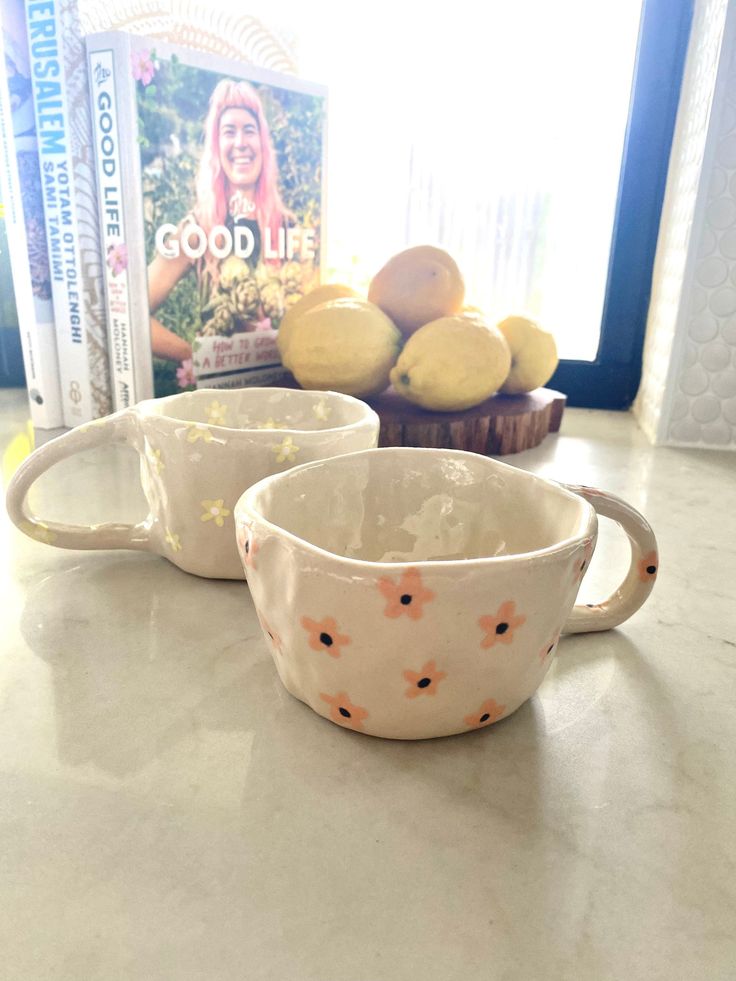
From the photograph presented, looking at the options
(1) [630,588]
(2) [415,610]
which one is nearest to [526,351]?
(1) [630,588]

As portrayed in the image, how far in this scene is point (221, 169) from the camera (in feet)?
2.68

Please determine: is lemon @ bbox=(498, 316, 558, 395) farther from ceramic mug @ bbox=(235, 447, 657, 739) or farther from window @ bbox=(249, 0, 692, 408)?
ceramic mug @ bbox=(235, 447, 657, 739)

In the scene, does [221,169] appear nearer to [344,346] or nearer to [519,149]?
[344,346]

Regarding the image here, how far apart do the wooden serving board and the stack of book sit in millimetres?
190

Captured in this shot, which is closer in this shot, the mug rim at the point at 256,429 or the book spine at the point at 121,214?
the mug rim at the point at 256,429

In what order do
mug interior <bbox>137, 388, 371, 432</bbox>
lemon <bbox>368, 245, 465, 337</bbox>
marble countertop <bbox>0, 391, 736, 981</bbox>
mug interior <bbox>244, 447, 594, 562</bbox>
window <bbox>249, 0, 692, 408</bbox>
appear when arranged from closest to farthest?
marble countertop <bbox>0, 391, 736, 981</bbox> < mug interior <bbox>244, 447, 594, 562</bbox> < mug interior <bbox>137, 388, 371, 432</bbox> < lemon <bbox>368, 245, 465, 337</bbox> < window <bbox>249, 0, 692, 408</bbox>

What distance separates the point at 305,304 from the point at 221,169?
0.52 ft

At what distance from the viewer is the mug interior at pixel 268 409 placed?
0.58 m

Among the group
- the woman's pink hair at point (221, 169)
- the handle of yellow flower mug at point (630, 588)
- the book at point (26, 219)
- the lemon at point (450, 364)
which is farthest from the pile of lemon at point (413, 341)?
the handle of yellow flower mug at point (630, 588)

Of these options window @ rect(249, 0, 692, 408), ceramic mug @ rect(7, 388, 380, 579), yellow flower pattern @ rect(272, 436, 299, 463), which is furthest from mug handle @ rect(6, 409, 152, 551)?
window @ rect(249, 0, 692, 408)

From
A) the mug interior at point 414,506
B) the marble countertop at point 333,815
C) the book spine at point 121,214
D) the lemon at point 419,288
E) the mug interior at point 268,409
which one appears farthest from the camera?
the lemon at point 419,288

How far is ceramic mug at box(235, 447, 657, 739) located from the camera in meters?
0.32

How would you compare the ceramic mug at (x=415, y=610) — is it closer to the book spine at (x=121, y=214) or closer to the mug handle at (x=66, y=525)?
the mug handle at (x=66, y=525)

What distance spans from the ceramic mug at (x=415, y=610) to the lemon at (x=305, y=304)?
1.47 feet
